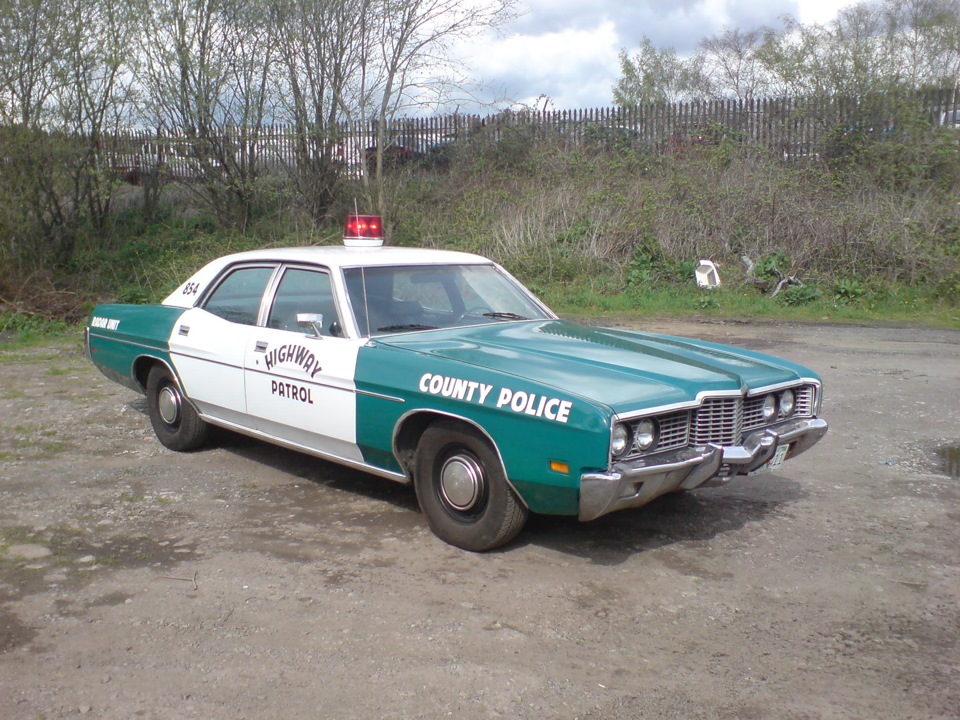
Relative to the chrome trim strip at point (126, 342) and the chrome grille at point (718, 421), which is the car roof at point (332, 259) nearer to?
the chrome trim strip at point (126, 342)

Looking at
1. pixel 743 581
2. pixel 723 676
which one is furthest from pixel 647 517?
pixel 723 676

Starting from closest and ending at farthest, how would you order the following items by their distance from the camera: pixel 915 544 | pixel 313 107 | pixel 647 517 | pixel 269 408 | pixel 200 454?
pixel 915 544 → pixel 647 517 → pixel 269 408 → pixel 200 454 → pixel 313 107

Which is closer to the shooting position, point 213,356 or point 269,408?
point 269,408

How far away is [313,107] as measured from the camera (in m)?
17.6

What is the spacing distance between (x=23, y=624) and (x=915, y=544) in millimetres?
4055

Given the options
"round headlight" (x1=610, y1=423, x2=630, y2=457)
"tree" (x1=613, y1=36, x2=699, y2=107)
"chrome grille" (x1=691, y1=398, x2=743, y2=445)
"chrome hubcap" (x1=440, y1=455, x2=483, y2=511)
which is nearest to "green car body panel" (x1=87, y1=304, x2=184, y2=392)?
"chrome hubcap" (x1=440, y1=455, x2=483, y2=511)

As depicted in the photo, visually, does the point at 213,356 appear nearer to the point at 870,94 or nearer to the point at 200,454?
the point at 200,454

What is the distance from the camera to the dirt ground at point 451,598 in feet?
10.8

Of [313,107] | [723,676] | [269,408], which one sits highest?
[313,107]

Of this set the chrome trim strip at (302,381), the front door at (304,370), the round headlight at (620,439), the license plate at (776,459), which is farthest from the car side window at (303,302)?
the license plate at (776,459)

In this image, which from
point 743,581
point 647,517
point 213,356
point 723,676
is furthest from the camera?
point 213,356

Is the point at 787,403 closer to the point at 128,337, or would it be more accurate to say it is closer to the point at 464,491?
the point at 464,491

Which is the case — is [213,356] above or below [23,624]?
above

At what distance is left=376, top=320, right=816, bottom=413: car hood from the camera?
4.29m
